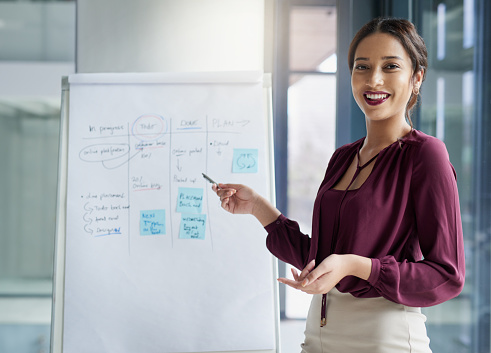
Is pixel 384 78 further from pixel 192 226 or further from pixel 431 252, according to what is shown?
pixel 192 226

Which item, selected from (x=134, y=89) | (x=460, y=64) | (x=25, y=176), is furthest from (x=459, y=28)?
(x=25, y=176)

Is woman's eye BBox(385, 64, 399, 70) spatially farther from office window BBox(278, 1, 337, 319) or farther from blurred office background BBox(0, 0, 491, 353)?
office window BBox(278, 1, 337, 319)

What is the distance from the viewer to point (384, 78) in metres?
1.14

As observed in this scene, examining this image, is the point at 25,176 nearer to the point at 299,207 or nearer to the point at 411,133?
the point at 299,207

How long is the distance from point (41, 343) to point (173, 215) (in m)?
1.28

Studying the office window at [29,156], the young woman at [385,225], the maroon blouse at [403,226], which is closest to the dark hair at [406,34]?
the young woman at [385,225]

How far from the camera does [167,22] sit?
8.02ft

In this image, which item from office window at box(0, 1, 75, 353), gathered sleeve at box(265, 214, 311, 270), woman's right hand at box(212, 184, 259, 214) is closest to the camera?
gathered sleeve at box(265, 214, 311, 270)

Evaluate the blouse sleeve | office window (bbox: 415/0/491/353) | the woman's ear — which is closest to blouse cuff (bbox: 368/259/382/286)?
the blouse sleeve

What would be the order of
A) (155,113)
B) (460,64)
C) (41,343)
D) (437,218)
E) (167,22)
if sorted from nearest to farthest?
(437,218) < (460,64) < (155,113) < (167,22) < (41,343)

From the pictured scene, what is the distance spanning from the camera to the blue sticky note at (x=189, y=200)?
1.97m

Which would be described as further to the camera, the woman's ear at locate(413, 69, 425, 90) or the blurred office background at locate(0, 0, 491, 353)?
the blurred office background at locate(0, 0, 491, 353)

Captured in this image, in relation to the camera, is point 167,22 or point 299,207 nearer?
point 167,22

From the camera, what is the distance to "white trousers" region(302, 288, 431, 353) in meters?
1.05
